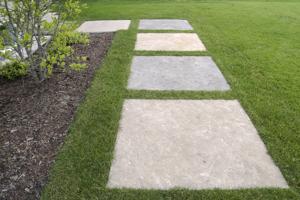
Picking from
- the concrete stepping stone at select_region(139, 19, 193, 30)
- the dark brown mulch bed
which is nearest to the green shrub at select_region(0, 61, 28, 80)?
the dark brown mulch bed

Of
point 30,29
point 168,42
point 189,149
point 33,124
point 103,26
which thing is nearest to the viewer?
point 189,149

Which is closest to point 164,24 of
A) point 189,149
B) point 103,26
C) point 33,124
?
point 103,26

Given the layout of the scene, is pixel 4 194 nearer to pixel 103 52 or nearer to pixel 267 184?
pixel 267 184

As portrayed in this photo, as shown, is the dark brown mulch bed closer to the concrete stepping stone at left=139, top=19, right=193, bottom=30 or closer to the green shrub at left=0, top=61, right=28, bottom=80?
the green shrub at left=0, top=61, right=28, bottom=80

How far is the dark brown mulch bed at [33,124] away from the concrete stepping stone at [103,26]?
7.28 feet

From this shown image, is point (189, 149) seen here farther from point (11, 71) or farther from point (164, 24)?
point (164, 24)

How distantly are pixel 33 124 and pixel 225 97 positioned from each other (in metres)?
2.19

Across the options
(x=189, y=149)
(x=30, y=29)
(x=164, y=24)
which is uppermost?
(x=30, y=29)

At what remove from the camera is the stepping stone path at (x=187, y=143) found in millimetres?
2484

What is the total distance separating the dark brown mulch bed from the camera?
250cm

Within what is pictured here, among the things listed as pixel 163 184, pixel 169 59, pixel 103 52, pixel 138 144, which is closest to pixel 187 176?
pixel 163 184

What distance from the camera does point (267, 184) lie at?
2.44m

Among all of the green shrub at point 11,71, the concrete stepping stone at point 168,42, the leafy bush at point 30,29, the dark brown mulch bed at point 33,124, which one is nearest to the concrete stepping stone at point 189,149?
the dark brown mulch bed at point 33,124

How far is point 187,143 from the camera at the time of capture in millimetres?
2893
